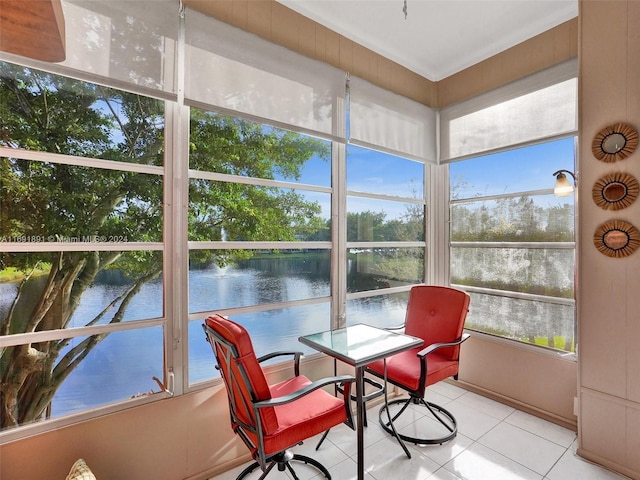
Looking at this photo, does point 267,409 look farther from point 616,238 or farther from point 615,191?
point 615,191

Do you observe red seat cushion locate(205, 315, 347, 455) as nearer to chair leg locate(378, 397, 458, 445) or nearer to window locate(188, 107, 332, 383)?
window locate(188, 107, 332, 383)

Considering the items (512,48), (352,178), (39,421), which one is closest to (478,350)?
(352,178)

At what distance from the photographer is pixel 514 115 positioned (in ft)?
9.21

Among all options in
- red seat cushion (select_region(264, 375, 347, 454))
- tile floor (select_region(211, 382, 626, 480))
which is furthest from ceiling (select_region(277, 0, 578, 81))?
tile floor (select_region(211, 382, 626, 480))

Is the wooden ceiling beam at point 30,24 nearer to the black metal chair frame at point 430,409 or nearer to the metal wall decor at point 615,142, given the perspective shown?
the black metal chair frame at point 430,409

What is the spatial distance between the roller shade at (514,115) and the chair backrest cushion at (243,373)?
2828 mm

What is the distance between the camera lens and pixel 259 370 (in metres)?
1.51

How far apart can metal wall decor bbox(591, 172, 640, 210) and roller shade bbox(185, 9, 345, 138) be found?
1.86 metres

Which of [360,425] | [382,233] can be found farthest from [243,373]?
[382,233]

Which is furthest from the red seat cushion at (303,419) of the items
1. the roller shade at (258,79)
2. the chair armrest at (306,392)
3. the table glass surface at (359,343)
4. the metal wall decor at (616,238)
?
the metal wall decor at (616,238)

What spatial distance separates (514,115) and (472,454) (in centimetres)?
277

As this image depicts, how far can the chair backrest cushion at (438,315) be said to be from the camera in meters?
2.52

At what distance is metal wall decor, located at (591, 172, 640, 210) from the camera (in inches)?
77.1

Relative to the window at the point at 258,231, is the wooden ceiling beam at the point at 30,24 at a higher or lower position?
higher
